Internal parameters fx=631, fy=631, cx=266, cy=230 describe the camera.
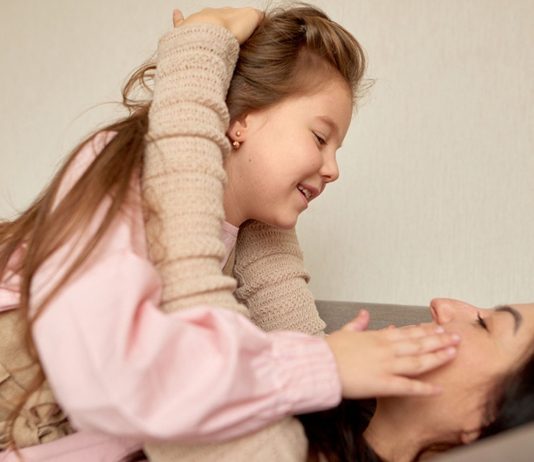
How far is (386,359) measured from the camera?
712mm

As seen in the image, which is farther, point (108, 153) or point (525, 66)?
point (525, 66)

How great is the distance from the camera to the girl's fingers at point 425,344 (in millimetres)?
726

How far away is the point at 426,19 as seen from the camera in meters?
1.46

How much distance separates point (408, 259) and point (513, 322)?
0.63m

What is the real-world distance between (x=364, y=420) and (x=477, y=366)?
0.23m

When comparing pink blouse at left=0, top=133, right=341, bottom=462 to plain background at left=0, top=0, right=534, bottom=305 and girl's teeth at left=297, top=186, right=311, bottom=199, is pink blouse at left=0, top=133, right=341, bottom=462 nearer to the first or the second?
girl's teeth at left=297, top=186, right=311, bottom=199

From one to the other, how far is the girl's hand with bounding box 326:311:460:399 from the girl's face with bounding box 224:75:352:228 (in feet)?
1.04

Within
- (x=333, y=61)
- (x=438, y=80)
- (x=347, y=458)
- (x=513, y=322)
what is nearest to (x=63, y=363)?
(x=347, y=458)

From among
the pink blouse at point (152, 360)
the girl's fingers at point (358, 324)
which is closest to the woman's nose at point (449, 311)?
the girl's fingers at point (358, 324)

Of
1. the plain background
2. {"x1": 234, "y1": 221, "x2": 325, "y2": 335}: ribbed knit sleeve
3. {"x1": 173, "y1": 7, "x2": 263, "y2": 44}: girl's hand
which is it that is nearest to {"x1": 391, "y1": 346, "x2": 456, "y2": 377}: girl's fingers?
{"x1": 234, "y1": 221, "x2": 325, "y2": 335}: ribbed knit sleeve

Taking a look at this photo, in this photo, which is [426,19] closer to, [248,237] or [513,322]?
[248,237]

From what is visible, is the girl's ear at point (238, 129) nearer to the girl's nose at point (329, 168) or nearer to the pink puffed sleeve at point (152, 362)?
the girl's nose at point (329, 168)

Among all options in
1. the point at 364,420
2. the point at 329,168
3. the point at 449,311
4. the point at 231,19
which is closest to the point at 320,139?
the point at 329,168

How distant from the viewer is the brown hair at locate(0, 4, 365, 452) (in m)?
0.71
